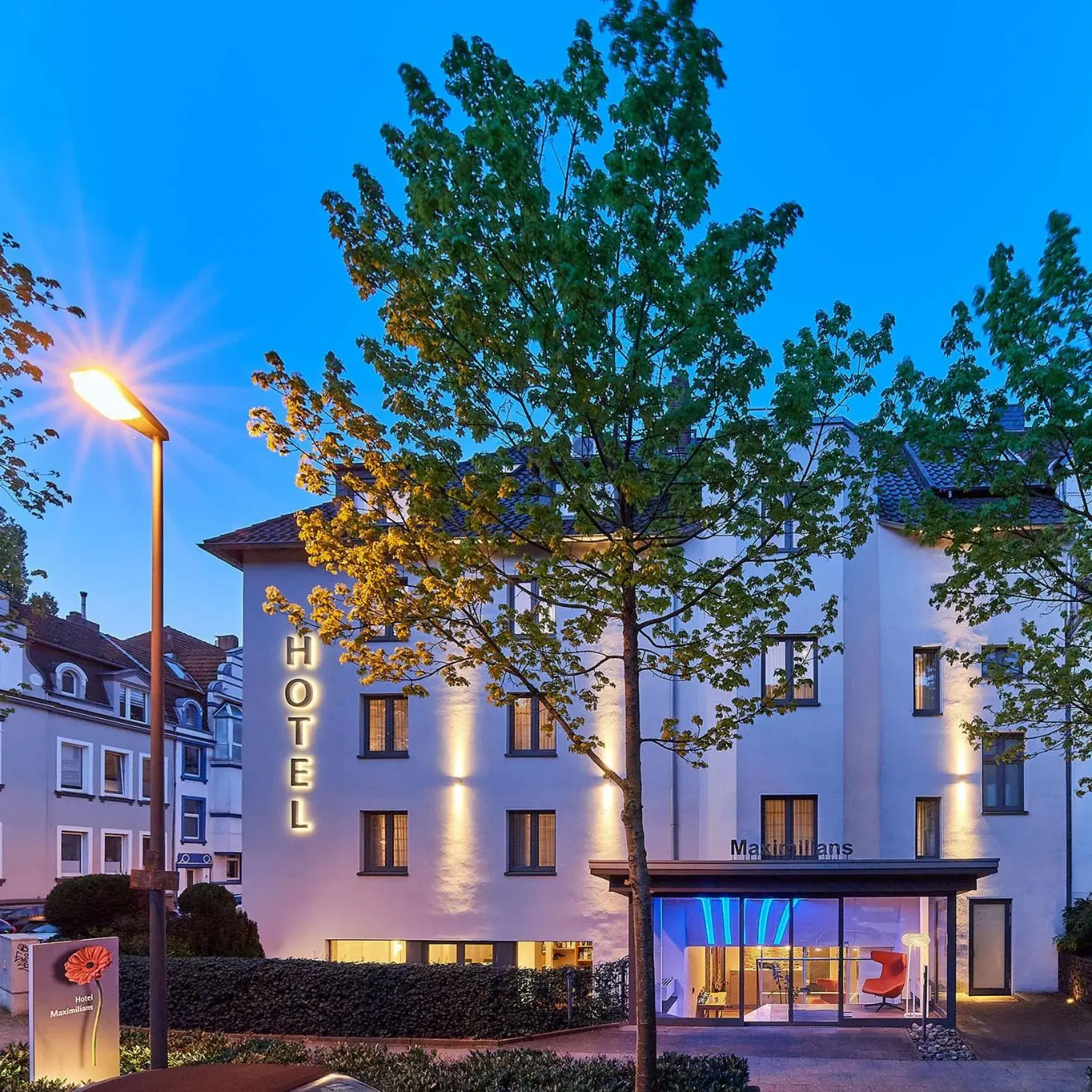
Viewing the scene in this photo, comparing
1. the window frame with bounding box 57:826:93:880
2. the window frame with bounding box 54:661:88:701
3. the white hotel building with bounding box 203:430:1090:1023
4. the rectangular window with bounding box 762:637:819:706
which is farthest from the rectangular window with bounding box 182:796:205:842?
the rectangular window with bounding box 762:637:819:706

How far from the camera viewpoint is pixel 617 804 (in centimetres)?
2208

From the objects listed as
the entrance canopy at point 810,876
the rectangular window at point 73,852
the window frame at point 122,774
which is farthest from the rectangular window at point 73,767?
the entrance canopy at point 810,876

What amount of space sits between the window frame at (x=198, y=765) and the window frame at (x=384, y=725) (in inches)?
1025

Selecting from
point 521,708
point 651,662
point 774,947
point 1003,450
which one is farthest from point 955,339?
point 521,708

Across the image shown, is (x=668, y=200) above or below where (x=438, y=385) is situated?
above

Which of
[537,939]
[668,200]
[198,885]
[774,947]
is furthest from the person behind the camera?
[537,939]

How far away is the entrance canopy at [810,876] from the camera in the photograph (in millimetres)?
17594

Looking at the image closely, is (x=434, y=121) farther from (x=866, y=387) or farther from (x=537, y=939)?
(x=537, y=939)

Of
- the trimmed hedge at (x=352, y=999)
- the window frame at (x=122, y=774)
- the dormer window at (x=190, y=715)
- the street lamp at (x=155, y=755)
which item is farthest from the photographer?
the dormer window at (x=190, y=715)

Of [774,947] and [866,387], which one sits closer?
[866,387]

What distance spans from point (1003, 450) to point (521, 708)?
13589mm

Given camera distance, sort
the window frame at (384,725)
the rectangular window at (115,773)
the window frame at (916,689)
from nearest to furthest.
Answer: the window frame at (916,689) → the window frame at (384,725) → the rectangular window at (115,773)

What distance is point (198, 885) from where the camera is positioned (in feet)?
66.4

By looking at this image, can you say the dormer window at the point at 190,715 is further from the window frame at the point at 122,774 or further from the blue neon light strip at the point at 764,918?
the blue neon light strip at the point at 764,918
